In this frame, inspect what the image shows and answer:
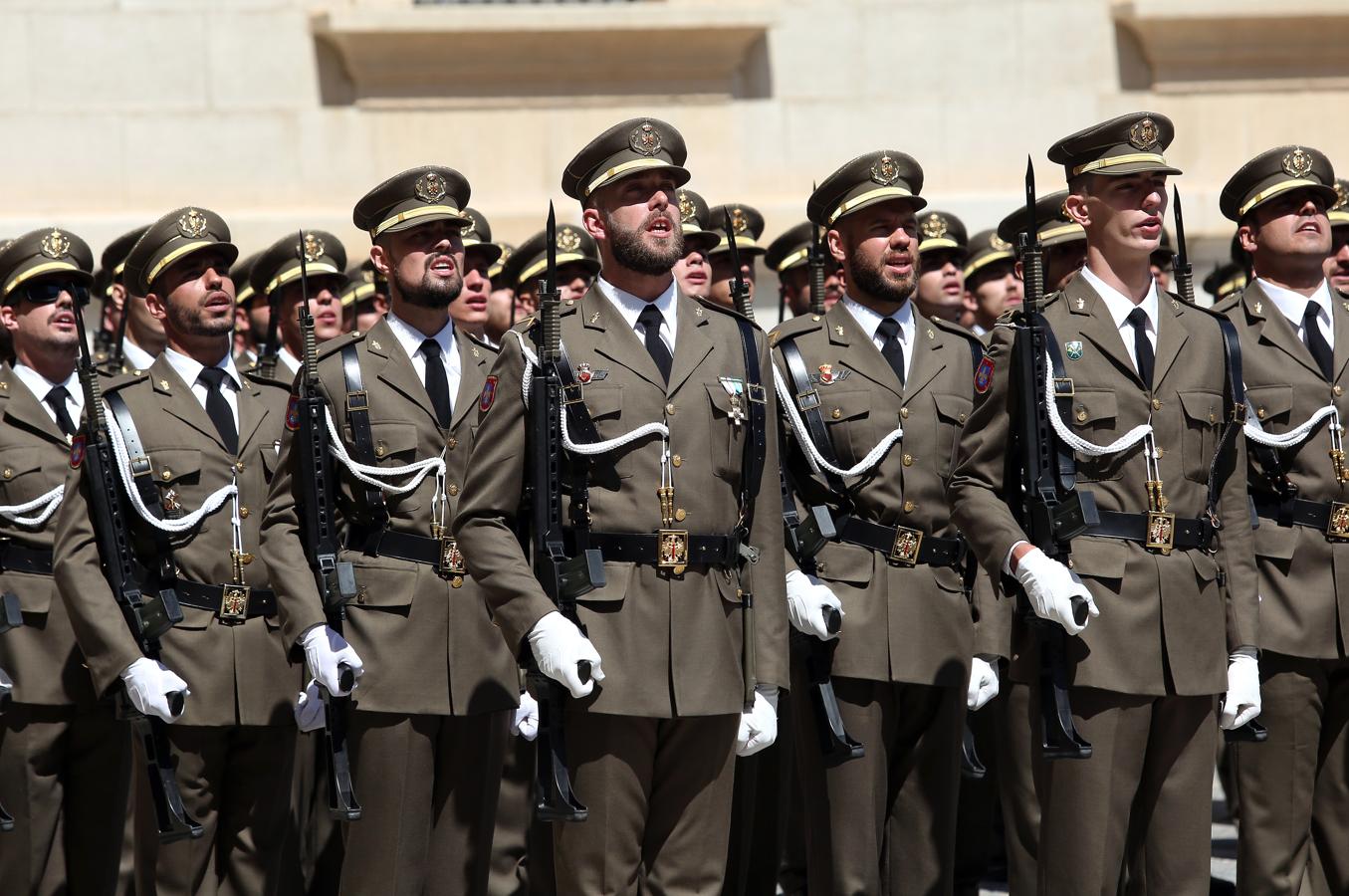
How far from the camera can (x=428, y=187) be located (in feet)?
22.9

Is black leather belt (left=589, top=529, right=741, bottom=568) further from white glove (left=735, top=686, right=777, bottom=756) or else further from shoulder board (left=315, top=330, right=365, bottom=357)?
shoulder board (left=315, top=330, right=365, bottom=357)

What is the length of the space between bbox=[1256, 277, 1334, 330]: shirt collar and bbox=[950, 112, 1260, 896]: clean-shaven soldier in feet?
2.98

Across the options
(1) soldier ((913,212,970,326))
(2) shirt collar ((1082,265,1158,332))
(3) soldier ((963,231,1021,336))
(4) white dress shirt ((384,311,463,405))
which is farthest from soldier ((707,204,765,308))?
(2) shirt collar ((1082,265,1158,332))

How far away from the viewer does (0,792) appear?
749 centimetres

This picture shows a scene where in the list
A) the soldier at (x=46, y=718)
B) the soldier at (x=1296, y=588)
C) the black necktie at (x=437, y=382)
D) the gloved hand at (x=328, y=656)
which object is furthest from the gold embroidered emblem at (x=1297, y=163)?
the soldier at (x=46, y=718)

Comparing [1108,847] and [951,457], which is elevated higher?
[951,457]

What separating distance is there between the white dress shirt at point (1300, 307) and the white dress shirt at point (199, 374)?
3.33 metres

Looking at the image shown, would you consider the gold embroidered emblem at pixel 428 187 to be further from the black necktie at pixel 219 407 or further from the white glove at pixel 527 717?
the white glove at pixel 527 717

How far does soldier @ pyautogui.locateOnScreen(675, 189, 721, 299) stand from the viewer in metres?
8.30

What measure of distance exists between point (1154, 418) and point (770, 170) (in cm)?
614

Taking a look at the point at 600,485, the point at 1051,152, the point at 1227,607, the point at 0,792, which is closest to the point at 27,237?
the point at 0,792

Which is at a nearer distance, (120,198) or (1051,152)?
(1051,152)

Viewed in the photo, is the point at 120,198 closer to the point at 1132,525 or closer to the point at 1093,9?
the point at 1093,9

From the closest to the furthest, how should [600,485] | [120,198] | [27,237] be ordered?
[600,485] < [27,237] < [120,198]
